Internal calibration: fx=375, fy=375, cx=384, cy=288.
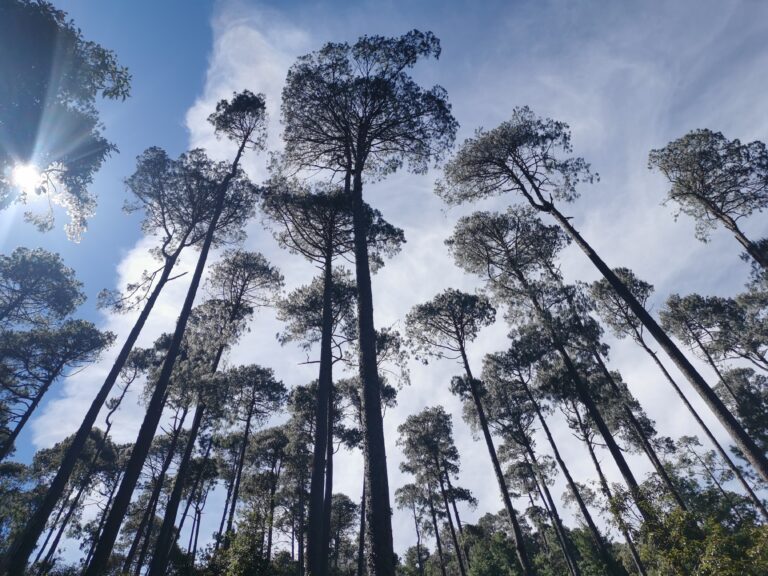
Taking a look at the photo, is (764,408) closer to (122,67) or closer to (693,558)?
(693,558)

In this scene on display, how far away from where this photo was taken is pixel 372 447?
695 cm

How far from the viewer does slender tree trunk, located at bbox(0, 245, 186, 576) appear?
29.8ft

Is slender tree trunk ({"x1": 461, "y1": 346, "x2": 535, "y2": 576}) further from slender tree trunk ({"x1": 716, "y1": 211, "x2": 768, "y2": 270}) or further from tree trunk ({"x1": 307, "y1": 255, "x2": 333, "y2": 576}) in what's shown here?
slender tree trunk ({"x1": 716, "y1": 211, "x2": 768, "y2": 270})

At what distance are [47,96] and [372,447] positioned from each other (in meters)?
12.9

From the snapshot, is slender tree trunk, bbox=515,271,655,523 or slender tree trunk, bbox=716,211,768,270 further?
slender tree trunk, bbox=716,211,768,270

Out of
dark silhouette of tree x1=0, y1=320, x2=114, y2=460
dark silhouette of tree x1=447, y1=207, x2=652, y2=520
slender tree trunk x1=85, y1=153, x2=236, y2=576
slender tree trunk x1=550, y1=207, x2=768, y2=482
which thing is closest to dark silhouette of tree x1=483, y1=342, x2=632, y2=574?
dark silhouette of tree x1=447, y1=207, x2=652, y2=520

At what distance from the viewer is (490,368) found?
2353 centimetres

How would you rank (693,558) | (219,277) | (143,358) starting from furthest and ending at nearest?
(143,358), (219,277), (693,558)

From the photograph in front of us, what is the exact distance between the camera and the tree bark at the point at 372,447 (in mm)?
5766

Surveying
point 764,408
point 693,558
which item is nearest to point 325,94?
point 693,558

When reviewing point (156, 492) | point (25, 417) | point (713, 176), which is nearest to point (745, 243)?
point (713, 176)

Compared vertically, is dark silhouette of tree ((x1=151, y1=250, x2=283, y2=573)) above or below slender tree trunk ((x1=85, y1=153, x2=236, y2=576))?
above

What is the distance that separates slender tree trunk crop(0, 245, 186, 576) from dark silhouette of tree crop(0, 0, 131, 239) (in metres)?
4.26

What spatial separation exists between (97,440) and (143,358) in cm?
734
